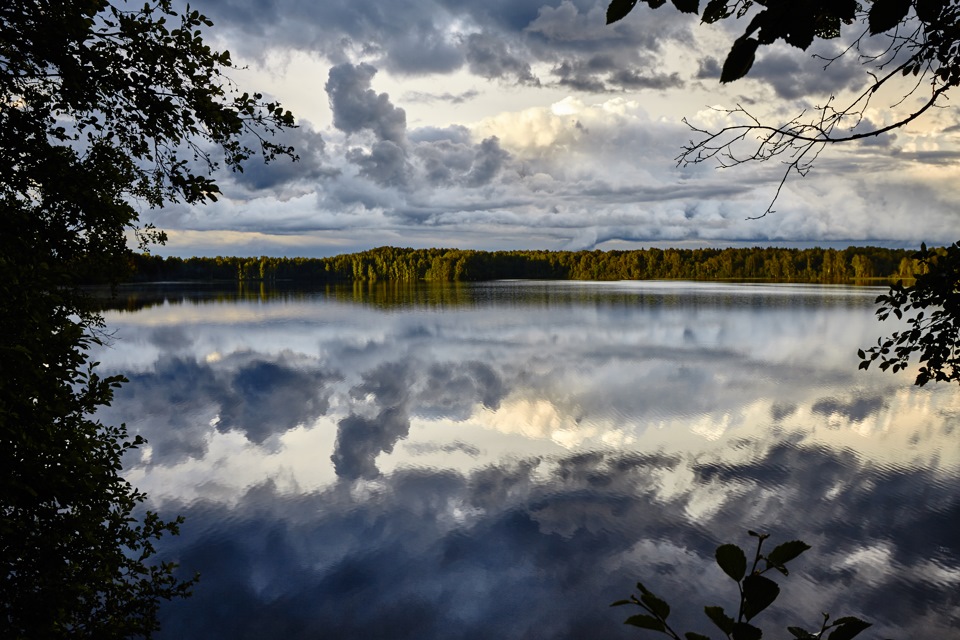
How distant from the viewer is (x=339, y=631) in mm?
→ 12562

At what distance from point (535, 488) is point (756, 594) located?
61.1ft

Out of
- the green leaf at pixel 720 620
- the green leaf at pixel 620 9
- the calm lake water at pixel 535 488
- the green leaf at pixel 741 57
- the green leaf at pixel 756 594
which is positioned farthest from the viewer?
the calm lake water at pixel 535 488

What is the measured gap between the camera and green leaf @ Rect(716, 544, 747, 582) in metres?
1.80

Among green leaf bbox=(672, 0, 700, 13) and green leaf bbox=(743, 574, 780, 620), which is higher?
green leaf bbox=(672, 0, 700, 13)

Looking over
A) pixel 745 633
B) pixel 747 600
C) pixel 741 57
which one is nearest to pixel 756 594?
pixel 747 600

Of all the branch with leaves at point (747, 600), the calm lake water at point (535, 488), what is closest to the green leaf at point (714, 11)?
the branch with leaves at point (747, 600)

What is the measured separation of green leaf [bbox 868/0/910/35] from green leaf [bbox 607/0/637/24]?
86cm

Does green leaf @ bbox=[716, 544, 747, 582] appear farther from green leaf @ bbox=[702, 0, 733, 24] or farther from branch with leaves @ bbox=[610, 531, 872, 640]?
green leaf @ bbox=[702, 0, 733, 24]

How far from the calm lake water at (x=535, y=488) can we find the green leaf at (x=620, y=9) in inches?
506

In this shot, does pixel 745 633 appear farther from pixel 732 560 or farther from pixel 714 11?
pixel 714 11

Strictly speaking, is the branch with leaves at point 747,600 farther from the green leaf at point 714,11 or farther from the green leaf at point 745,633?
the green leaf at point 714,11

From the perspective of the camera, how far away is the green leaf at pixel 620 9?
2.27 metres

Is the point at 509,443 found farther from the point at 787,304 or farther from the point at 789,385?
the point at 787,304

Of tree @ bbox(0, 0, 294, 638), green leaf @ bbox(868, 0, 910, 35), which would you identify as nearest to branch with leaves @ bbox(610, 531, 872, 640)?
green leaf @ bbox(868, 0, 910, 35)
